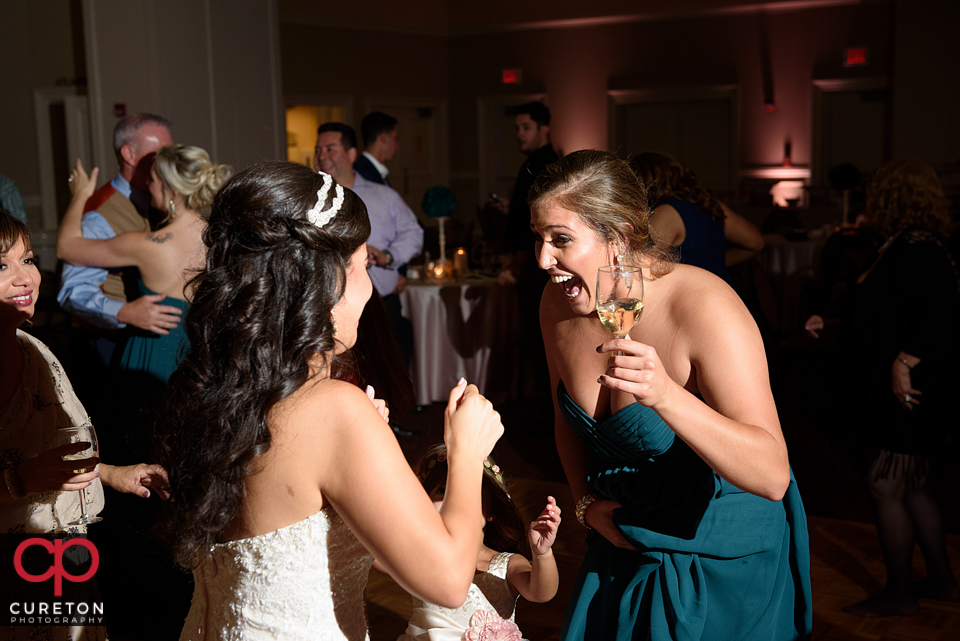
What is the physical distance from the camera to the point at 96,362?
356 cm

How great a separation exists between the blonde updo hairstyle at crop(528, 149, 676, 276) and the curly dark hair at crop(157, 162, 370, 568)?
1.64 ft

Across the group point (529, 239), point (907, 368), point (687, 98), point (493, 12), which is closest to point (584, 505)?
point (907, 368)

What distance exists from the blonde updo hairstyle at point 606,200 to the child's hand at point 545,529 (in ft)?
1.67

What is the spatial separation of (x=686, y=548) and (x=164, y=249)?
2.19 m

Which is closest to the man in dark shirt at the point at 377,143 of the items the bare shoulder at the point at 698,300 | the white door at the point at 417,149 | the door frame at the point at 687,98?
the bare shoulder at the point at 698,300

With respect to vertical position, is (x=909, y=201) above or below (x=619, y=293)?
above

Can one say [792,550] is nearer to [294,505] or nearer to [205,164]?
[294,505]

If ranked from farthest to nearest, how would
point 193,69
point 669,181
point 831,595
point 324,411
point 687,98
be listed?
point 687,98, point 193,69, point 669,181, point 831,595, point 324,411

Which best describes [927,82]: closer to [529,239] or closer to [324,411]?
[529,239]

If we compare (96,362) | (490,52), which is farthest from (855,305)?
(490,52)

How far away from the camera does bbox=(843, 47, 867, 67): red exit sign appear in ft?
37.8

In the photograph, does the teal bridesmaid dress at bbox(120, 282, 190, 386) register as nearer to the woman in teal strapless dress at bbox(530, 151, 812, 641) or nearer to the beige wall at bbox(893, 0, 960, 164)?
the woman in teal strapless dress at bbox(530, 151, 812, 641)

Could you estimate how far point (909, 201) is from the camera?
2.89 m

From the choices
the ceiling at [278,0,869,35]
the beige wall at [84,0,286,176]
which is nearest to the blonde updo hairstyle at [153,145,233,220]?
the beige wall at [84,0,286,176]
